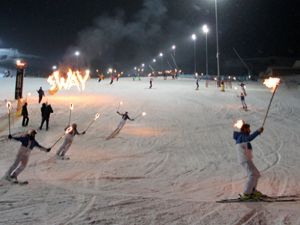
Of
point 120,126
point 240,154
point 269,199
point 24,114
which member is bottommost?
point 269,199

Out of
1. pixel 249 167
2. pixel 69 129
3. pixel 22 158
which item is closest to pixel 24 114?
pixel 69 129

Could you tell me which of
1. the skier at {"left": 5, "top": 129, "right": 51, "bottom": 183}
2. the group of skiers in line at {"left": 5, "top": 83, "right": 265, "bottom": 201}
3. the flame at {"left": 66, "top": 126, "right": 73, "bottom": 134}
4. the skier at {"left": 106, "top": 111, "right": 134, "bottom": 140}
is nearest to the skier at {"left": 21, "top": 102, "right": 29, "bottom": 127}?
the skier at {"left": 106, "top": 111, "right": 134, "bottom": 140}

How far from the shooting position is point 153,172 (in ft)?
42.8

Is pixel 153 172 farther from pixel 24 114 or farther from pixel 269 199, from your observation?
pixel 24 114

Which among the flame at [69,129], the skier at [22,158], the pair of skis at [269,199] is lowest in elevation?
the pair of skis at [269,199]

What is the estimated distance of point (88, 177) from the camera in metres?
12.2

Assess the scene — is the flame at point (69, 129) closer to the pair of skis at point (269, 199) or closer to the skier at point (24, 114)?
the pair of skis at point (269, 199)

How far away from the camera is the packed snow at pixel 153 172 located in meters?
8.64

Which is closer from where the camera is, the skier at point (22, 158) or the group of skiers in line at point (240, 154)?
the group of skiers in line at point (240, 154)

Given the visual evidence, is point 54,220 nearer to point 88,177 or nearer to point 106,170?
point 88,177

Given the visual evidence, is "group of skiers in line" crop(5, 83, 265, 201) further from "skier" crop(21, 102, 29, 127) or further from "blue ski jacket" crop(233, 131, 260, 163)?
"skier" crop(21, 102, 29, 127)

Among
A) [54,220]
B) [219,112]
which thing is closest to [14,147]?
[54,220]

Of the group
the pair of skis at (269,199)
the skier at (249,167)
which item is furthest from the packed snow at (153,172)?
the skier at (249,167)

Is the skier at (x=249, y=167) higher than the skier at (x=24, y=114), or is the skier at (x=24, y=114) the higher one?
the skier at (x=24, y=114)
